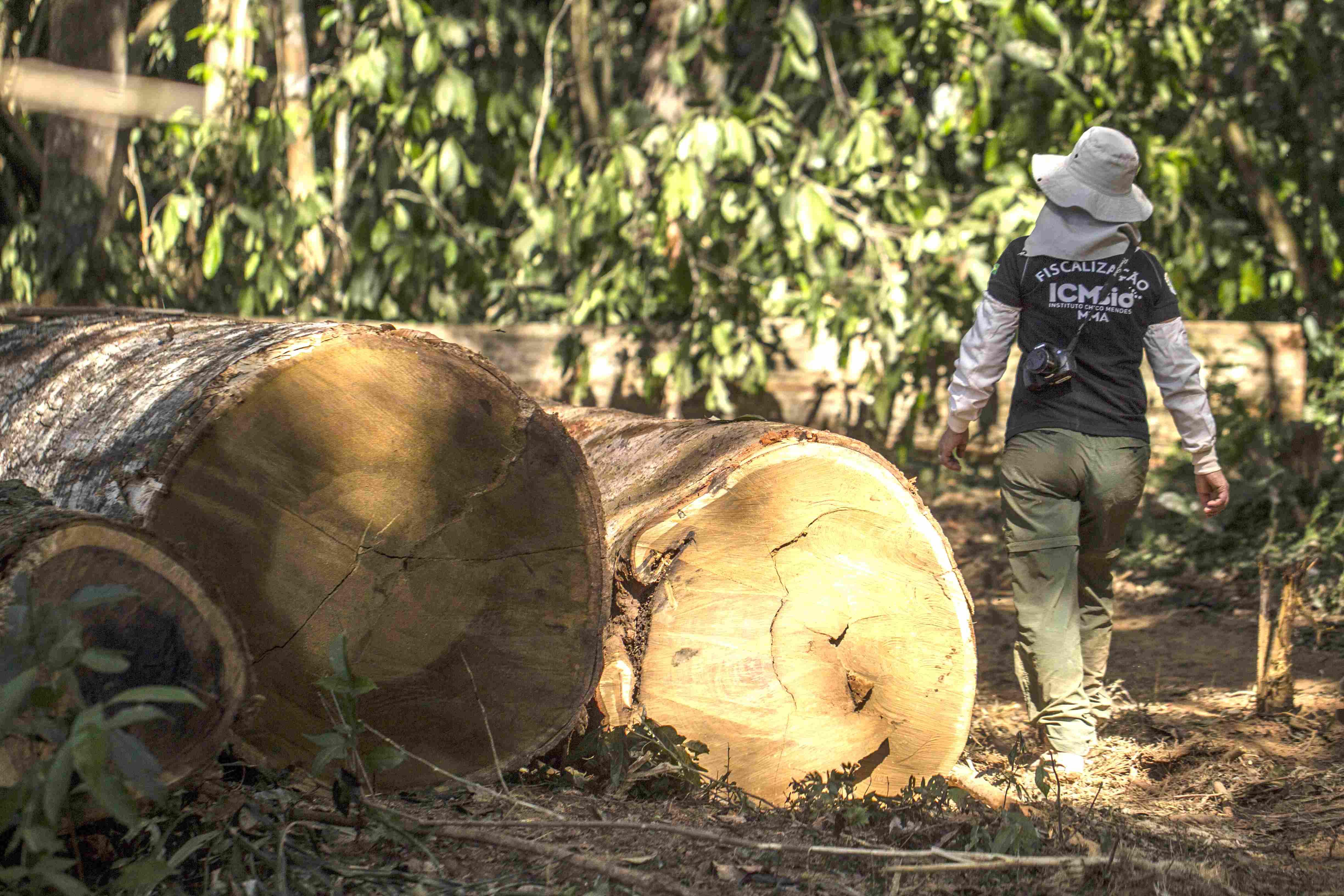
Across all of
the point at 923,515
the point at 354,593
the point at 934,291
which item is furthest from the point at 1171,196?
the point at 354,593

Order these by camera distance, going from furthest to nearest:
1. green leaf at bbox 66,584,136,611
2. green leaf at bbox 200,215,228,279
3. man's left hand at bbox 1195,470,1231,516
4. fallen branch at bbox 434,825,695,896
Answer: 1. green leaf at bbox 200,215,228,279
2. man's left hand at bbox 1195,470,1231,516
3. fallen branch at bbox 434,825,695,896
4. green leaf at bbox 66,584,136,611

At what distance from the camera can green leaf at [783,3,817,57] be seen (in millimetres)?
5598

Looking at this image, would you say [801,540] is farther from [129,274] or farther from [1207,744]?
[129,274]

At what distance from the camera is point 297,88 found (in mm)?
6836

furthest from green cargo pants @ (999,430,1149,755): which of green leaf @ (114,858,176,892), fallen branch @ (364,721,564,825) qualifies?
green leaf @ (114,858,176,892)

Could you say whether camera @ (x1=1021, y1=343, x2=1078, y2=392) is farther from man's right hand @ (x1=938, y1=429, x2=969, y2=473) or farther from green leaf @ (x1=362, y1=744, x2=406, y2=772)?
green leaf @ (x1=362, y1=744, x2=406, y2=772)

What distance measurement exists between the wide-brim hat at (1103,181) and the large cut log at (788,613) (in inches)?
37.8

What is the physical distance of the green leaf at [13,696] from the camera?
4.87 feet

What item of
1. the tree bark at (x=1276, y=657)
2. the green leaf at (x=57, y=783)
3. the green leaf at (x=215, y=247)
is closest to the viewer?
the green leaf at (x=57, y=783)

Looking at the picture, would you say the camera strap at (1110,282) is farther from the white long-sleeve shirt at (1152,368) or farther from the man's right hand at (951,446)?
the man's right hand at (951,446)

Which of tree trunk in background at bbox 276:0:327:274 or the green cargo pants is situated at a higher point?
tree trunk in background at bbox 276:0:327:274

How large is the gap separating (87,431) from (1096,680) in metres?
2.67

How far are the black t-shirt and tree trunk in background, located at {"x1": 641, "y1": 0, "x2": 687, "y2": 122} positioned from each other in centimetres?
346

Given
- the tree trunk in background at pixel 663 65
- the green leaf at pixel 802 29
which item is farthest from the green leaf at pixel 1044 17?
the tree trunk in background at pixel 663 65
